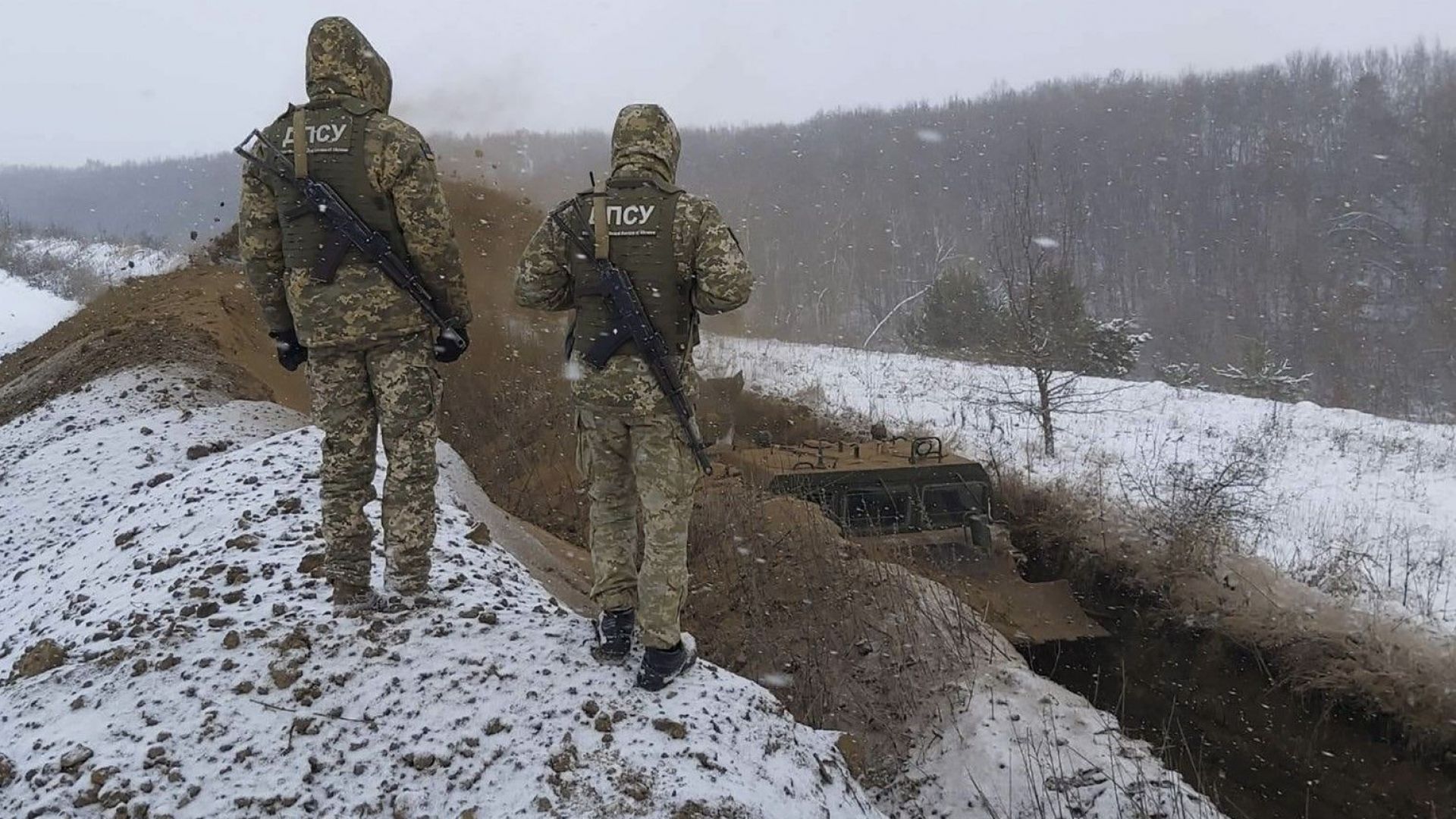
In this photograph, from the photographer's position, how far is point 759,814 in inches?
119

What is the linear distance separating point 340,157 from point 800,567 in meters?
4.95

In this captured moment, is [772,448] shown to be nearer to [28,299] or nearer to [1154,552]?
[1154,552]

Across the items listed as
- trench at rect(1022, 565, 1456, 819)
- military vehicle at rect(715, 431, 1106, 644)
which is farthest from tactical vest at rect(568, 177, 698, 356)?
military vehicle at rect(715, 431, 1106, 644)

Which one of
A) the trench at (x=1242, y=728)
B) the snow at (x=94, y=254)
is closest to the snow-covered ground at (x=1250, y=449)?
the trench at (x=1242, y=728)

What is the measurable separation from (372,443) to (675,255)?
1603 millimetres

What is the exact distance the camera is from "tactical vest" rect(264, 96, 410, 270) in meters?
3.54

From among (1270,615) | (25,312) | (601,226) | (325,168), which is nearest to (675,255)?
(601,226)

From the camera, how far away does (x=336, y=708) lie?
10.6ft

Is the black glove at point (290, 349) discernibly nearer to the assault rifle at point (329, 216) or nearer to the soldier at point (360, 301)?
the soldier at point (360, 301)

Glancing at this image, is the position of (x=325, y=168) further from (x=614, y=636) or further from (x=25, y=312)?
(x=25, y=312)

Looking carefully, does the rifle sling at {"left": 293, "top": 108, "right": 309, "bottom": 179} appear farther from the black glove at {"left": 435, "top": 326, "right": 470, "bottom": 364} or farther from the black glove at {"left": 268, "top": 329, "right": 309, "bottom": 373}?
the black glove at {"left": 435, "top": 326, "right": 470, "bottom": 364}

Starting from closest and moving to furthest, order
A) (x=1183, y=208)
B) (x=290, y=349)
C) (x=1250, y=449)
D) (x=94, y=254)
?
(x=290, y=349), (x=1250, y=449), (x=94, y=254), (x=1183, y=208)

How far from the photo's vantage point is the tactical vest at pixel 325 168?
3537mm

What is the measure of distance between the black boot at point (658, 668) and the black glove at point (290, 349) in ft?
6.36
